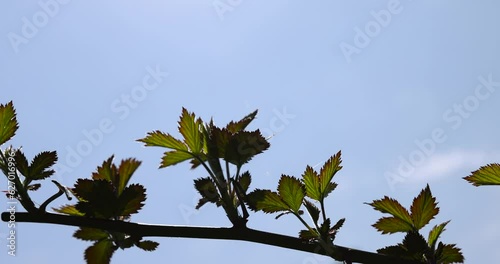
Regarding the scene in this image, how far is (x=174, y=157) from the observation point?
124 centimetres

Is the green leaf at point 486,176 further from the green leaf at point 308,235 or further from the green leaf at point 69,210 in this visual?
the green leaf at point 69,210

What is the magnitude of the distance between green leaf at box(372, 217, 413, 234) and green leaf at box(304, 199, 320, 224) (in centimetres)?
14

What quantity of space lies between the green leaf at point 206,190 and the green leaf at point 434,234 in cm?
49

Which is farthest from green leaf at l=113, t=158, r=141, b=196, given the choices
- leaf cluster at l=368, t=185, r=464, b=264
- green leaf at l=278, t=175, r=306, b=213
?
leaf cluster at l=368, t=185, r=464, b=264

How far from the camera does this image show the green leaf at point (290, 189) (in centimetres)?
118

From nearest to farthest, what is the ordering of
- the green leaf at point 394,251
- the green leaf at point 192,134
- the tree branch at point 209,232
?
1. the tree branch at point 209,232
2. the green leaf at point 394,251
3. the green leaf at point 192,134

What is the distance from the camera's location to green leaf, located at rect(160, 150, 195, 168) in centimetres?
122

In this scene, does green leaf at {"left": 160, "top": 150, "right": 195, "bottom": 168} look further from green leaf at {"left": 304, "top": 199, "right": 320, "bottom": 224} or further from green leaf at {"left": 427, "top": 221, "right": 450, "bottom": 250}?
green leaf at {"left": 427, "top": 221, "right": 450, "bottom": 250}

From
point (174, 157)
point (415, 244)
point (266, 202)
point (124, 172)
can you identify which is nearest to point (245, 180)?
point (266, 202)

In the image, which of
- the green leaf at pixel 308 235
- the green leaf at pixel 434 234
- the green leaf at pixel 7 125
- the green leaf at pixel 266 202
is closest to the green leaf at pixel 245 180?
the green leaf at pixel 266 202

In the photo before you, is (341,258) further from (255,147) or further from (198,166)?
(198,166)

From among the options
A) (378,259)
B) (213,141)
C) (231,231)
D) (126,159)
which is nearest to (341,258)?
(378,259)

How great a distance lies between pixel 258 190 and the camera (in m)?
1.15

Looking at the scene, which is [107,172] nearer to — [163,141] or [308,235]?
[163,141]
